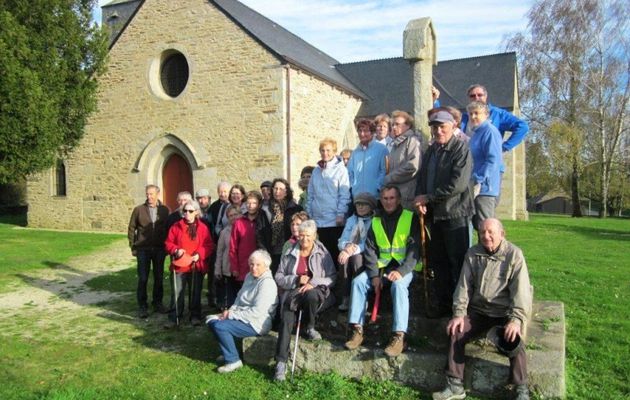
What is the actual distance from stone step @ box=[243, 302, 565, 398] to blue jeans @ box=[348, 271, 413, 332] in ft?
0.90

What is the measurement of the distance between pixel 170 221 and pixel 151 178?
1023 centimetres

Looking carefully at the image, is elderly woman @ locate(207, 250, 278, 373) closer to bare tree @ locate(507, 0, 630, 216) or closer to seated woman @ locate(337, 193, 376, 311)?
seated woman @ locate(337, 193, 376, 311)

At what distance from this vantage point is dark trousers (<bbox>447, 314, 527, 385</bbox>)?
3.96 meters

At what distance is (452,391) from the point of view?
4.10m

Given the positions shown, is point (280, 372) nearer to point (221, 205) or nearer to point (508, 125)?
point (221, 205)

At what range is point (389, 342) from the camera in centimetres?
460

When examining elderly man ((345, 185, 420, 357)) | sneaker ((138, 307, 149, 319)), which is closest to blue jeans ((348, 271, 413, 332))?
elderly man ((345, 185, 420, 357))

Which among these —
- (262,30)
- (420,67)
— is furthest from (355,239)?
(262,30)

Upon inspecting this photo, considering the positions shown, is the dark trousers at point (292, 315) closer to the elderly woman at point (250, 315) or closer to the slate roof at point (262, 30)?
the elderly woman at point (250, 315)

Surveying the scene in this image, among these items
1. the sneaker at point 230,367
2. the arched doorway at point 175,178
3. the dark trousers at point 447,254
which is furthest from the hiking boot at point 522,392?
the arched doorway at point 175,178

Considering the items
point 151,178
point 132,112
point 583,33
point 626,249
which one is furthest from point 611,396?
point 583,33

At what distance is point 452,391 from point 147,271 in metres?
4.72

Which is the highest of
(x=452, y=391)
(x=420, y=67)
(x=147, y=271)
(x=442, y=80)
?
(x=442, y=80)

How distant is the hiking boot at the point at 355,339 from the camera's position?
4703mm
